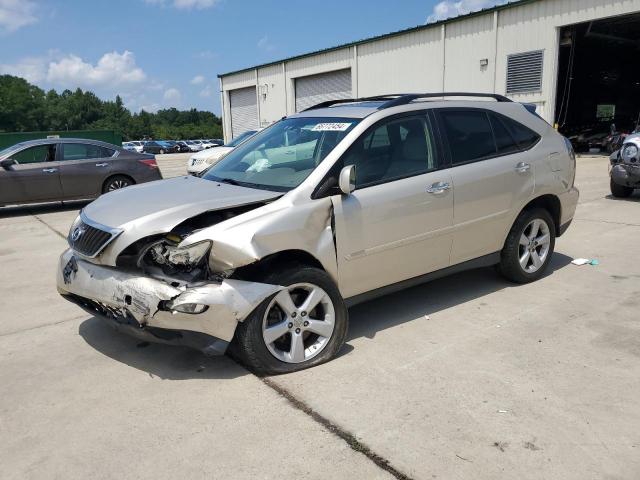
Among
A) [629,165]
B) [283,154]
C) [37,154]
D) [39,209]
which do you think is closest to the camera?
[283,154]

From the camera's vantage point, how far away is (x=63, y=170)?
35.5 feet

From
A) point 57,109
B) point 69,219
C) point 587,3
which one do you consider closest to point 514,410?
point 69,219

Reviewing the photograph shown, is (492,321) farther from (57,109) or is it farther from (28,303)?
(57,109)

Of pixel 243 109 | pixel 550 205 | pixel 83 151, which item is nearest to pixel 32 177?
pixel 83 151

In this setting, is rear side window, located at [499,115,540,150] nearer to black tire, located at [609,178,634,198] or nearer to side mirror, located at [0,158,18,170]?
black tire, located at [609,178,634,198]

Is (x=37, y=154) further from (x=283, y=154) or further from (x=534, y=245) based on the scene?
(x=534, y=245)

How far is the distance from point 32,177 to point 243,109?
27.9 metres

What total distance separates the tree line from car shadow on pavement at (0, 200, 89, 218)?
96.6 m

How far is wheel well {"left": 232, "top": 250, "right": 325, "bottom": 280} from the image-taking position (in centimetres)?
338

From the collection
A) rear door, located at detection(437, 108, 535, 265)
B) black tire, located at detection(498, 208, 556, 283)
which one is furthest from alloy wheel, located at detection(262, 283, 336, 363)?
black tire, located at detection(498, 208, 556, 283)

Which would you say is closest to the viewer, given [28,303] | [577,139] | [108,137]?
[28,303]

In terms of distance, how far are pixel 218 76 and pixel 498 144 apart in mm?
36865

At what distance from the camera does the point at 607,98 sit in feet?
122

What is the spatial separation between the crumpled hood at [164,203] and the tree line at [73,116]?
10599 centimetres
